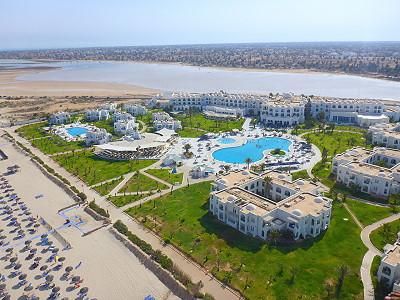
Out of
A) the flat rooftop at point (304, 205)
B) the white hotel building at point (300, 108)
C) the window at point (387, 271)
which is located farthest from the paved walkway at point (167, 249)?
the white hotel building at point (300, 108)

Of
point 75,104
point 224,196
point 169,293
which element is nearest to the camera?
point 169,293

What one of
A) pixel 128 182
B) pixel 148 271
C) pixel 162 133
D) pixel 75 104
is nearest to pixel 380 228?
pixel 148 271

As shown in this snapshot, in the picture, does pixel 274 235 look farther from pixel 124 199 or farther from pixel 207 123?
pixel 207 123

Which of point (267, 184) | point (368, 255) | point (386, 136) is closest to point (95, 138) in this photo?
point (267, 184)

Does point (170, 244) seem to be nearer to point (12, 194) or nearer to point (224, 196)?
point (224, 196)

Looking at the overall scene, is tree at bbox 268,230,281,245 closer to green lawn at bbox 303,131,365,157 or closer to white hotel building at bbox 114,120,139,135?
green lawn at bbox 303,131,365,157
